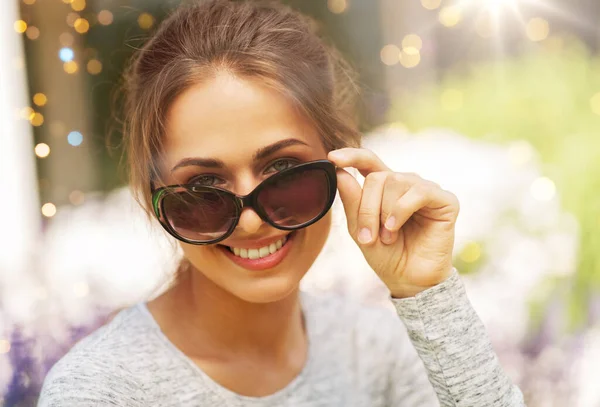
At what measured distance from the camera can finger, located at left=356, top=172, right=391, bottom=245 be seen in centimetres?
114

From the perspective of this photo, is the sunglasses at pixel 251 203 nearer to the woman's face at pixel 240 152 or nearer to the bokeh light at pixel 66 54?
the woman's face at pixel 240 152

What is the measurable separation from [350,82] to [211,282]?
683mm

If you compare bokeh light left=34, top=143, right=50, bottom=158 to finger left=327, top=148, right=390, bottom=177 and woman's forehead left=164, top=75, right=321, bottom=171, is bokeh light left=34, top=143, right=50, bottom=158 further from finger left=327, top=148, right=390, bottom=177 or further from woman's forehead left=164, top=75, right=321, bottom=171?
finger left=327, top=148, right=390, bottom=177

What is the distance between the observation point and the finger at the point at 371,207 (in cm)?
114

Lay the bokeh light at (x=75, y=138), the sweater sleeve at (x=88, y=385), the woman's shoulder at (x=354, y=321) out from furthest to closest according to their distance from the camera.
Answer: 1. the bokeh light at (x=75, y=138)
2. the woman's shoulder at (x=354, y=321)
3. the sweater sleeve at (x=88, y=385)

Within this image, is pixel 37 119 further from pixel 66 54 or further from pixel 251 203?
pixel 251 203

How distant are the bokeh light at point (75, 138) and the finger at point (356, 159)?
128 cm

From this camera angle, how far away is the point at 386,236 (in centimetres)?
120

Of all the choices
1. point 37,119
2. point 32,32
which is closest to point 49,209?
point 37,119

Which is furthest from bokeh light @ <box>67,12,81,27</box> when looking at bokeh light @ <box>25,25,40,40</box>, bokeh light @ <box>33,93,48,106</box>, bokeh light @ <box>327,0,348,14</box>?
bokeh light @ <box>327,0,348,14</box>

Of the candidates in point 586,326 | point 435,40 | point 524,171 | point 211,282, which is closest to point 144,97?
point 211,282

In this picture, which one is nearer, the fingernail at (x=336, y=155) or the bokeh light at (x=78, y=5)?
the fingernail at (x=336, y=155)

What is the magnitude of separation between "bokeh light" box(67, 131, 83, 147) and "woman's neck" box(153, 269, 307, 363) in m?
0.92

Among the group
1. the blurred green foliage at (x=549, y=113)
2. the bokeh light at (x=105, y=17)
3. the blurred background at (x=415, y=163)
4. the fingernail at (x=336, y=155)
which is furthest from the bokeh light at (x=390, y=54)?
the fingernail at (x=336, y=155)
